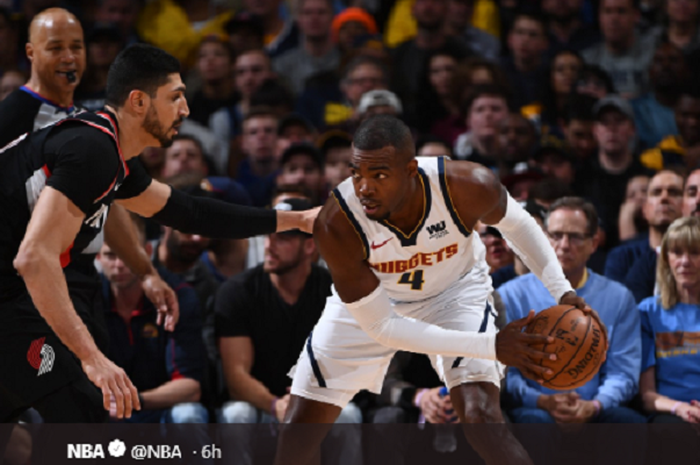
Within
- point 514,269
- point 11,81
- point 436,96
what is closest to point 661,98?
point 436,96

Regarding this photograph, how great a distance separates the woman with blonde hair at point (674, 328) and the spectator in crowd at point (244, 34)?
4.85 metres

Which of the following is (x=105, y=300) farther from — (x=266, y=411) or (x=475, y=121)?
(x=475, y=121)

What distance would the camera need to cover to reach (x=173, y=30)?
912cm

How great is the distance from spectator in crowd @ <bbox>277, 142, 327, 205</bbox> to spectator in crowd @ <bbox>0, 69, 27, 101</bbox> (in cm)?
242

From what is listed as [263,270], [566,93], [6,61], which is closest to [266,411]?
[263,270]

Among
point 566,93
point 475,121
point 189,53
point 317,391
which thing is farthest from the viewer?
point 189,53

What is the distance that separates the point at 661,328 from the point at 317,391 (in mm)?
2138

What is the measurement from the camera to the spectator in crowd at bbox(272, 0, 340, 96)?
28.7 ft

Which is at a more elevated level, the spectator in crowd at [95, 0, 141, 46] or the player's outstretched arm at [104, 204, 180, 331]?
the spectator in crowd at [95, 0, 141, 46]

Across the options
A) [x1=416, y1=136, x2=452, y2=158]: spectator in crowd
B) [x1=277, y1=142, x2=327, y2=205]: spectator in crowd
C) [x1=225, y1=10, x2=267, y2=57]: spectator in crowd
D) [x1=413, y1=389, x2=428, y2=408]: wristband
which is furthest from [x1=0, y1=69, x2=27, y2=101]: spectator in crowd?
[x1=413, y1=389, x2=428, y2=408]: wristband

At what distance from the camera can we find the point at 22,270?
3242mm

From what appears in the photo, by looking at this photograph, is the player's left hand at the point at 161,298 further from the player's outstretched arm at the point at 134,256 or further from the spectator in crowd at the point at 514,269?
the spectator in crowd at the point at 514,269

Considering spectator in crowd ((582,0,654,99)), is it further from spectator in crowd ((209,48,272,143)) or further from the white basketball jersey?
the white basketball jersey

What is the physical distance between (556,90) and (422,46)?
127cm
